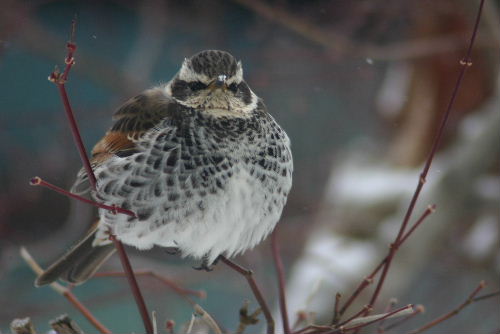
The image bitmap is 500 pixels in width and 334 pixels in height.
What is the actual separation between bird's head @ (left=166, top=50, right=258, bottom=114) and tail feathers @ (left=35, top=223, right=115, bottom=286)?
0.56 meters

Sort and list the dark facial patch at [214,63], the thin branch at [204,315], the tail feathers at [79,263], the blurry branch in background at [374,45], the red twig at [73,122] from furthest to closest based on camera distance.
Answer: the blurry branch in background at [374,45] < the tail feathers at [79,263] < the thin branch at [204,315] < the dark facial patch at [214,63] < the red twig at [73,122]

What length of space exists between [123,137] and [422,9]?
2062 mm

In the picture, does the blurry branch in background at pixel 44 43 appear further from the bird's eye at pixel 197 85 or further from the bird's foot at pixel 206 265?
the bird's eye at pixel 197 85

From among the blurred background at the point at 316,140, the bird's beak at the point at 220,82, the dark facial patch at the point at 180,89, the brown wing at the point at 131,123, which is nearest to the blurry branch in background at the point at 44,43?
the blurred background at the point at 316,140

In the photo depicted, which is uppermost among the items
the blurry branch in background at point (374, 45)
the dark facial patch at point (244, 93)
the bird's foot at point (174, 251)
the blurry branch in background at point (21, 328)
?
the blurry branch in background at point (374, 45)

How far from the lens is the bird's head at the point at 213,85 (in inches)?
39.7

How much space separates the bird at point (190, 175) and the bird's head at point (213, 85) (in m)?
0.04

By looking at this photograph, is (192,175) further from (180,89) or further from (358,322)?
(358,322)

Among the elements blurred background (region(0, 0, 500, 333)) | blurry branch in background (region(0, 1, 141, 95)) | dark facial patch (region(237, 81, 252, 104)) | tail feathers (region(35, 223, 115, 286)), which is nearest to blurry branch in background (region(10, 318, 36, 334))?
tail feathers (region(35, 223, 115, 286))

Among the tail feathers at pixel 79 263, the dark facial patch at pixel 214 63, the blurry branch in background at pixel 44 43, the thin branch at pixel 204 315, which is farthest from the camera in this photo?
the blurry branch in background at pixel 44 43

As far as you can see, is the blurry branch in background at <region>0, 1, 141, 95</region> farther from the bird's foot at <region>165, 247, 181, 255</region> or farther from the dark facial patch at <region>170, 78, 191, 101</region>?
the dark facial patch at <region>170, 78, 191, 101</region>

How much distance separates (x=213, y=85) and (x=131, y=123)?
285 millimetres

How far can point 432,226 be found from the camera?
9.05ft

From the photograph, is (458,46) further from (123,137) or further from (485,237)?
(123,137)
